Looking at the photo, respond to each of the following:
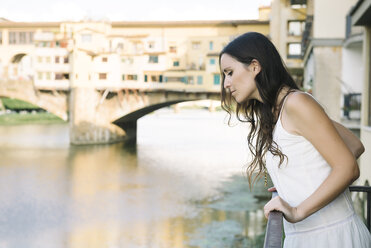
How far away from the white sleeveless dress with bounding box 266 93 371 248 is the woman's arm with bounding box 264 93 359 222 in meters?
0.04

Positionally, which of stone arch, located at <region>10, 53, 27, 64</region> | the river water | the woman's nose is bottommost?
the river water

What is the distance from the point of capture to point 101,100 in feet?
98.7

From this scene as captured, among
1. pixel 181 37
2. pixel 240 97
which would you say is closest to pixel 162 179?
pixel 181 37

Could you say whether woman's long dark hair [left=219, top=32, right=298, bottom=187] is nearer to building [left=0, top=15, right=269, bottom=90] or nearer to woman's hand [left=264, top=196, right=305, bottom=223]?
woman's hand [left=264, top=196, right=305, bottom=223]

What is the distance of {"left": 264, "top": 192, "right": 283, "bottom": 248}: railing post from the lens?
1.16 meters

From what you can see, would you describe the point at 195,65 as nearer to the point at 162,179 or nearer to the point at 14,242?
the point at 162,179

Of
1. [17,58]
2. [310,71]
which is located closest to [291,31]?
[310,71]

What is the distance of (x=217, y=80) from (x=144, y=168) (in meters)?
10.8

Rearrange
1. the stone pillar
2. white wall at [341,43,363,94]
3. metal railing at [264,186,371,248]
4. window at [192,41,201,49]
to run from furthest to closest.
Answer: window at [192,41,201,49]
the stone pillar
white wall at [341,43,363,94]
metal railing at [264,186,371,248]

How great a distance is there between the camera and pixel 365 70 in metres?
7.76

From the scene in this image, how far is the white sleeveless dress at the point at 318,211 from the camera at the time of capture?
1427mm

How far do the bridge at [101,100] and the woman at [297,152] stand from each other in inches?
1094

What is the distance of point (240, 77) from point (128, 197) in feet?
46.7

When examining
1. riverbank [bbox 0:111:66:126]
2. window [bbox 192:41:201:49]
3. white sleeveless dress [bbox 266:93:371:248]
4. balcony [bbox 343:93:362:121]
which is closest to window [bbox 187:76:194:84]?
window [bbox 192:41:201:49]
